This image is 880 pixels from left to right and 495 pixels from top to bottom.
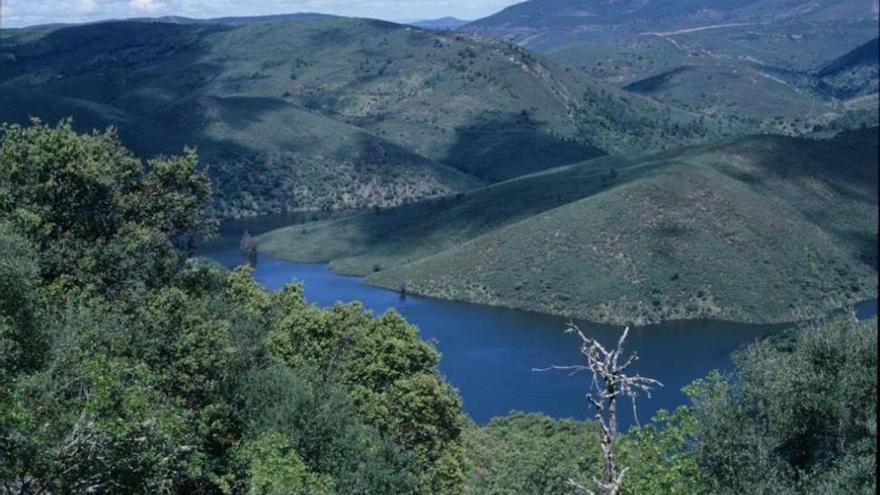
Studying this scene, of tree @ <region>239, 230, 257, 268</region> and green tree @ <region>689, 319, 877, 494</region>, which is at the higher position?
green tree @ <region>689, 319, 877, 494</region>

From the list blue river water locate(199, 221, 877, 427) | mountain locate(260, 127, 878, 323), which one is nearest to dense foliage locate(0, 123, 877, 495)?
blue river water locate(199, 221, 877, 427)

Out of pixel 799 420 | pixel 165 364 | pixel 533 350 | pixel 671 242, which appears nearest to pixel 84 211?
pixel 165 364

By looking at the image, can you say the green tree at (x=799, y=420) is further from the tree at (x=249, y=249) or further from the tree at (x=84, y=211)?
the tree at (x=249, y=249)

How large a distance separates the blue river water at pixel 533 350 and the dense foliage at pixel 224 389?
3844 cm

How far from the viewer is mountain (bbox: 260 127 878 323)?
343ft

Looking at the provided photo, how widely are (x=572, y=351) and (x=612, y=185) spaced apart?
1675 inches

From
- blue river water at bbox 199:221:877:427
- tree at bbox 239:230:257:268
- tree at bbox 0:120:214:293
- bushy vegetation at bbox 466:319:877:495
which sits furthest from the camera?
tree at bbox 239:230:257:268

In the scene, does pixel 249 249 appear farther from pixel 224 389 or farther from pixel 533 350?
pixel 224 389

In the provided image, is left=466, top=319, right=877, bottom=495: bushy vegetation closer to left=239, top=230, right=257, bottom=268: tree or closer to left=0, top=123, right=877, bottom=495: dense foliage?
left=0, top=123, right=877, bottom=495: dense foliage

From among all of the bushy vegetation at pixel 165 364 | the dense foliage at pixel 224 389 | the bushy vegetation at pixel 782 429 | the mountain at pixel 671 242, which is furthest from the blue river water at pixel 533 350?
the bushy vegetation at pixel 782 429

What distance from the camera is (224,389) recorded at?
2323 centimetres

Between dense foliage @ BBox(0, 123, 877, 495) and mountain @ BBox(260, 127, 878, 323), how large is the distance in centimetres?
7151

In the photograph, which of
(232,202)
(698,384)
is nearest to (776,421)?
(698,384)

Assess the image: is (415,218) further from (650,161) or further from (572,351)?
(572,351)
